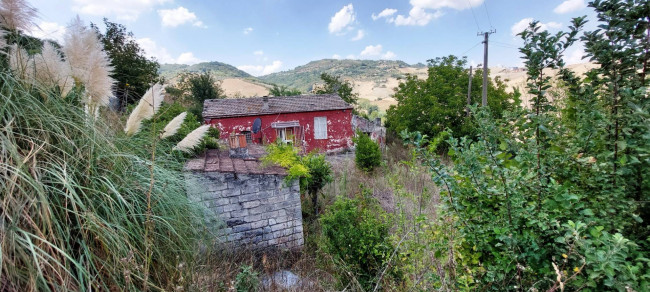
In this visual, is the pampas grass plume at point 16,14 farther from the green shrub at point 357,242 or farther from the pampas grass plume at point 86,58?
the green shrub at point 357,242

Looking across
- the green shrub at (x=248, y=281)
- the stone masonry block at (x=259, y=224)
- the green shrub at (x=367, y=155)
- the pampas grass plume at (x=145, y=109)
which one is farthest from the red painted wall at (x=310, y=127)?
the pampas grass plume at (x=145, y=109)

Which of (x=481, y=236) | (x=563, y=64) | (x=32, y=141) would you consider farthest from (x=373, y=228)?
(x=32, y=141)

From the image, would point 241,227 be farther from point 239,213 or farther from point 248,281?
point 248,281

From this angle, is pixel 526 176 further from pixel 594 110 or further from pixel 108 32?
pixel 108 32

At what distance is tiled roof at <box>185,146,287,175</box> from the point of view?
191 inches

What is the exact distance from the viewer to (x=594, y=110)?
126cm

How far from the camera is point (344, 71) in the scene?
74.2 m

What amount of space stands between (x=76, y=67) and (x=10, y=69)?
0.40 m

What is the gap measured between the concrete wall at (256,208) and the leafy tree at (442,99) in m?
10.2

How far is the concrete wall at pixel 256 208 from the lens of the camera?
4969 mm

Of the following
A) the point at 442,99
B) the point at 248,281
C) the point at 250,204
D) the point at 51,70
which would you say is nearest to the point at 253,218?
the point at 250,204

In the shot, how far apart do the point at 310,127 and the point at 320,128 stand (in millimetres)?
599

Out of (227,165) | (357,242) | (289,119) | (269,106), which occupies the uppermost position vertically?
(269,106)

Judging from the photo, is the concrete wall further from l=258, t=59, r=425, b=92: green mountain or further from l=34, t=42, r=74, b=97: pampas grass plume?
l=258, t=59, r=425, b=92: green mountain
